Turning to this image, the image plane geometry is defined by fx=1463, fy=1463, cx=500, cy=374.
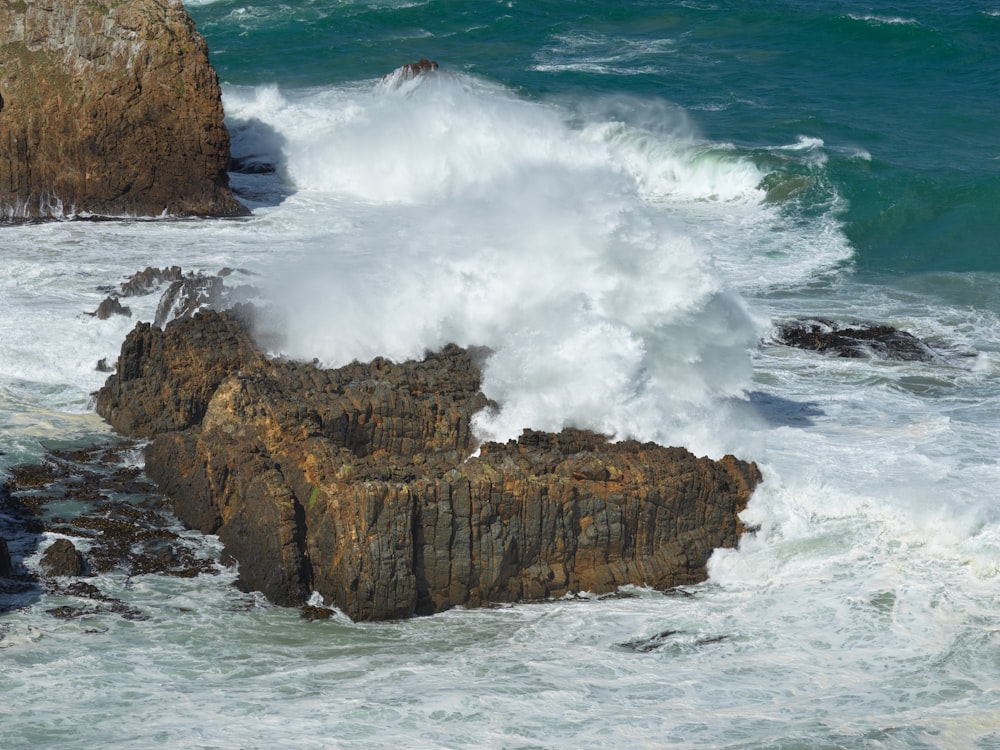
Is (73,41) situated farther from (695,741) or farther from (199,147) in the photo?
(695,741)

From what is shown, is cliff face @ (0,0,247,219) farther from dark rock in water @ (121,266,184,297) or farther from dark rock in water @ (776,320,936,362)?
dark rock in water @ (776,320,936,362)

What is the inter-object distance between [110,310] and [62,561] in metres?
7.83

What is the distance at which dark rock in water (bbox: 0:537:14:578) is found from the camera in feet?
43.9

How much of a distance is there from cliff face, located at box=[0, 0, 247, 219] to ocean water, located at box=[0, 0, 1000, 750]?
930 mm

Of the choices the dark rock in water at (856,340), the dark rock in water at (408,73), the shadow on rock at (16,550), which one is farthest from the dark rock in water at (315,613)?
the dark rock in water at (408,73)

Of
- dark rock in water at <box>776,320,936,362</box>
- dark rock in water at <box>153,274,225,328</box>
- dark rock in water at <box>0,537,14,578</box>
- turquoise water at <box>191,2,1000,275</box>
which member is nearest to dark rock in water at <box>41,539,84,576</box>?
dark rock in water at <box>0,537,14,578</box>

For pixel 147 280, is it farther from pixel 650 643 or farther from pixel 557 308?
pixel 650 643

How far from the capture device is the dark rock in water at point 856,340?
2152 centimetres

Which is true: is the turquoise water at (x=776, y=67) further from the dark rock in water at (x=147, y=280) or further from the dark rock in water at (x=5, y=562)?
the dark rock in water at (x=5, y=562)

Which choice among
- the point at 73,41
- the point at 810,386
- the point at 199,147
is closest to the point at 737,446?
the point at 810,386

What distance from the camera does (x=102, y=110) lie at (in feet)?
88.3

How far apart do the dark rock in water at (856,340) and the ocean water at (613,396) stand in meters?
0.36

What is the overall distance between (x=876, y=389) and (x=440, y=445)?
7234mm

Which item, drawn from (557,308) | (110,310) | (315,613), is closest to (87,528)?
(315,613)
